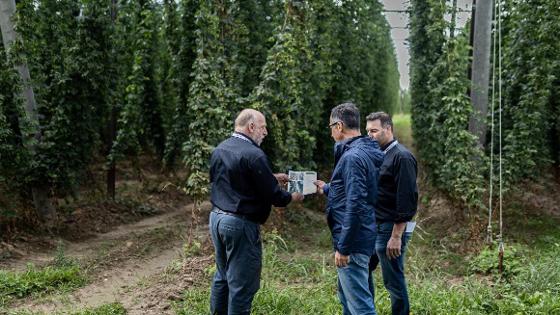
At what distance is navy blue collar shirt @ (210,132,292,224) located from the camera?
4012 millimetres

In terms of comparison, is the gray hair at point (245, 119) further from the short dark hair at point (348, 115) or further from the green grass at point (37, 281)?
the green grass at point (37, 281)

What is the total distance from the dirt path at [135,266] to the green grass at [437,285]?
14.5 inches

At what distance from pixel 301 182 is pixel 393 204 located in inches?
32.4

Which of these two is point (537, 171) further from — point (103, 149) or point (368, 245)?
point (103, 149)

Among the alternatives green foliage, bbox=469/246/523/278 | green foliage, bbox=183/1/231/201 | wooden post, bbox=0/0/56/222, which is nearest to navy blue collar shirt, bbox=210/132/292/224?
green foliage, bbox=183/1/231/201

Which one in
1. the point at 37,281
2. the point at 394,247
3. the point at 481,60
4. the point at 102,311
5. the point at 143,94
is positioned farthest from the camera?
the point at 143,94

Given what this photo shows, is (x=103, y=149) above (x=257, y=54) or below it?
below

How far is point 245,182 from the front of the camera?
4066 mm

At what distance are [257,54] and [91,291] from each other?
6.10 metres

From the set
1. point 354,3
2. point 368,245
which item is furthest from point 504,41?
point 368,245

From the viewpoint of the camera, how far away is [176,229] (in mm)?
9578

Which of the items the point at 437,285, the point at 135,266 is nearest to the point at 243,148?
the point at 437,285

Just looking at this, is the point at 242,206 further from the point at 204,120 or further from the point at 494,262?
the point at 494,262

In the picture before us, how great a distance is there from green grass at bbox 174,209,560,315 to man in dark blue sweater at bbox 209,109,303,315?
3.38 feet
